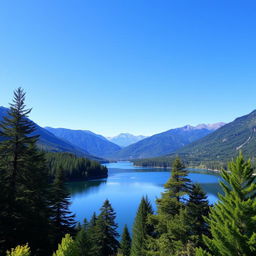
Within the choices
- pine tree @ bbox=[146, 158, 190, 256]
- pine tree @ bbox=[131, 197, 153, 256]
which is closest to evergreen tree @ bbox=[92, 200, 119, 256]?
pine tree @ bbox=[131, 197, 153, 256]

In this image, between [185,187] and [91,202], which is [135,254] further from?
[91,202]

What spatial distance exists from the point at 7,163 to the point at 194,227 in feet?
56.0

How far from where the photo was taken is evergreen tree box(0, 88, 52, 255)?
18.8m

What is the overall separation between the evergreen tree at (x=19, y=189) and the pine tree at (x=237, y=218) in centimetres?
1473

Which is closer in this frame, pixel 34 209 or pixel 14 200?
pixel 14 200

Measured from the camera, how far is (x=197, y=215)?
19.6 meters

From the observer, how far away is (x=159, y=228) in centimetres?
2241

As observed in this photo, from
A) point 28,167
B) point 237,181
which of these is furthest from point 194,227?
point 28,167

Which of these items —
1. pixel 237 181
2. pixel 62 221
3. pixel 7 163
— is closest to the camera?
pixel 237 181

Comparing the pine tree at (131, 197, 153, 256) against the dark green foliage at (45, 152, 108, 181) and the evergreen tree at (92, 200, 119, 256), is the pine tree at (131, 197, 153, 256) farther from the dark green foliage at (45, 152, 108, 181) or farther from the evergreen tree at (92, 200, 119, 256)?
the dark green foliage at (45, 152, 108, 181)

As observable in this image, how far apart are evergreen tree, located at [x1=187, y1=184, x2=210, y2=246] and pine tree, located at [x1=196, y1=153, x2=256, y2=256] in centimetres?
661

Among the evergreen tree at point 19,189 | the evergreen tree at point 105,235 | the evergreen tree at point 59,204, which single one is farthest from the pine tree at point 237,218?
the evergreen tree at point 105,235

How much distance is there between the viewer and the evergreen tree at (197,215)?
18358mm

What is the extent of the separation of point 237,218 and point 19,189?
1771 cm
